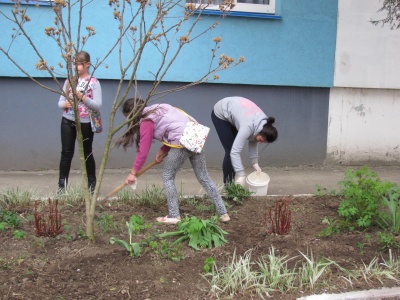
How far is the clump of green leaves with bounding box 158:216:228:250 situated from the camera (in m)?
4.13

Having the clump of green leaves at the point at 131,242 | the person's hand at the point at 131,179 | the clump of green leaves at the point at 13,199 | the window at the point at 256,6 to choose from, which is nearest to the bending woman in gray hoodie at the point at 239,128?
the person's hand at the point at 131,179

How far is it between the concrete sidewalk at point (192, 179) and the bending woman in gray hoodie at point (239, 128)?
0.80m

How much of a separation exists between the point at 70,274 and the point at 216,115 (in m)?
2.74

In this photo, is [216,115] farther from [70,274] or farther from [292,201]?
[70,274]

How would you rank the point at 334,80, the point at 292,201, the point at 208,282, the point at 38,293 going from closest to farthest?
the point at 38,293 → the point at 208,282 → the point at 292,201 → the point at 334,80

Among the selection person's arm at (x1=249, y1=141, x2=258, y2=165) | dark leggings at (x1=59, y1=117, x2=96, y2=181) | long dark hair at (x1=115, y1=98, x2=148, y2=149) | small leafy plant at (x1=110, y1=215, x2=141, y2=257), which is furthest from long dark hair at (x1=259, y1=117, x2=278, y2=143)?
dark leggings at (x1=59, y1=117, x2=96, y2=181)

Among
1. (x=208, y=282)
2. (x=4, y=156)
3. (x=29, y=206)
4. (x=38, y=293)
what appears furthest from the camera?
(x=4, y=156)

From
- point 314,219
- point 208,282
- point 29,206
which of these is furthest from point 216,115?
point 208,282

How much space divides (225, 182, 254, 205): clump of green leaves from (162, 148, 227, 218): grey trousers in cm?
54

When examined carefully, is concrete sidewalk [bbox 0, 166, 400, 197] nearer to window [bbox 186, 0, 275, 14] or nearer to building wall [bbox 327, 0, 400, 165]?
building wall [bbox 327, 0, 400, 165]

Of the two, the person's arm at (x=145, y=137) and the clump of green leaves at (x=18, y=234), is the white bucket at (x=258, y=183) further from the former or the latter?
the clump of green leaves at (x=18, y=234)

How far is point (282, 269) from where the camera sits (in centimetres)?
373

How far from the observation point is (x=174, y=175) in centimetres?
470

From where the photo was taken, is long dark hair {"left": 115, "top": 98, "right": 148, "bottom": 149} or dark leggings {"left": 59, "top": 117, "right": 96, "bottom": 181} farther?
dark leggings {"left": 59, "top": 117, "right": 96, "bottom": 181}
